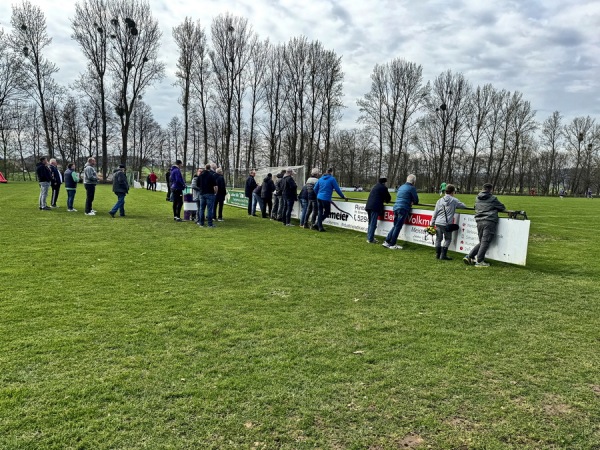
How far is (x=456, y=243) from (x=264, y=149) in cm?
4210

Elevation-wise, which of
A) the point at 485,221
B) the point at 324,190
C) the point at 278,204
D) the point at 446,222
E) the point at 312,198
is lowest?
the point at 278,204

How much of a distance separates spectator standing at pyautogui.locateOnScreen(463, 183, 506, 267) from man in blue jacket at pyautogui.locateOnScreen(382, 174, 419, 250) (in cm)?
185

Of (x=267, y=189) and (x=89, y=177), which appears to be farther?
(x=267, y=189)

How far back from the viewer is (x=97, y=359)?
11.4 ft

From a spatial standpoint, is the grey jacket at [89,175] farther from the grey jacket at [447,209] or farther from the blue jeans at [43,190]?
the grey jacket at [447,209]

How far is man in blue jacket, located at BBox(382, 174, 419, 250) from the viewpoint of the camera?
9938 millimetres

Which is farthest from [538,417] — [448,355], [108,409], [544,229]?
[544,229]

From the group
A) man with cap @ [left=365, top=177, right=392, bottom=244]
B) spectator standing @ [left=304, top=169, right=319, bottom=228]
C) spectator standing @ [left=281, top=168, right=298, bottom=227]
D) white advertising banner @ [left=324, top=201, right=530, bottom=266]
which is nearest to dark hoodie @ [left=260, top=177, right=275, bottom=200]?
spectator standing @ [left=281, top=168, right=298, bottom=227]

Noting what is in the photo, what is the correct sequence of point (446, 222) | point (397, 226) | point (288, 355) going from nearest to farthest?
point (288, 355) < point (446, 222) < point (397, 226)

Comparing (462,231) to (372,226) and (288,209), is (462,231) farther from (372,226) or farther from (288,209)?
(288,209)

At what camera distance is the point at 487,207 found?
824 cm

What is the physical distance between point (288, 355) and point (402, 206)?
23.2 feet

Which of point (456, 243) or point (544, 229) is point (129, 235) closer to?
point (456, 243)

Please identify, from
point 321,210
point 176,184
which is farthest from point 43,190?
point 321,210
